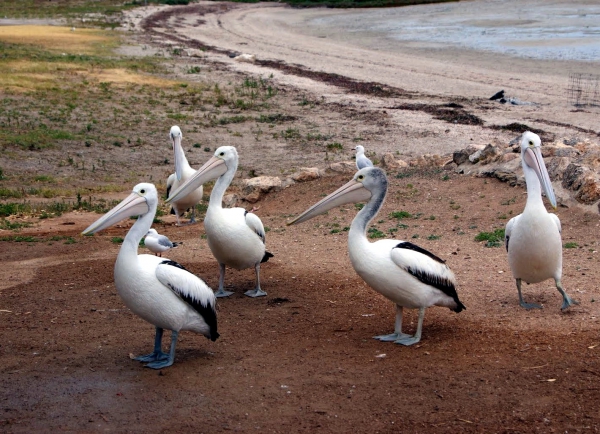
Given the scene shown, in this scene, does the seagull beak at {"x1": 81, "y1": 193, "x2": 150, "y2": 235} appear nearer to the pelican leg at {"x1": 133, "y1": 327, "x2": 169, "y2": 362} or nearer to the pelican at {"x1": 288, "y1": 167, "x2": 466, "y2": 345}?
the pelican leg at {"x1": 133, "y1": 327, "x2": 169, "y2": 362}

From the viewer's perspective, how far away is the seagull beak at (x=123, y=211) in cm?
555

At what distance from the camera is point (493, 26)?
142ft

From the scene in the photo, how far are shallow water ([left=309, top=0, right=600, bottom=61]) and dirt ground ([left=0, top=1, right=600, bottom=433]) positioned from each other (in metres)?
23.1

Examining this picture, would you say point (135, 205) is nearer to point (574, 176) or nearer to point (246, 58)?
point (574, 176)

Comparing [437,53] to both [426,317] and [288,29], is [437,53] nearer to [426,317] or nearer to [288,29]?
[288,29]

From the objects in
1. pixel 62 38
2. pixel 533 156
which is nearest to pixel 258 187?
pixel 533 156

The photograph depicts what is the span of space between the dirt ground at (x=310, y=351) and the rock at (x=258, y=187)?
91.7 inches

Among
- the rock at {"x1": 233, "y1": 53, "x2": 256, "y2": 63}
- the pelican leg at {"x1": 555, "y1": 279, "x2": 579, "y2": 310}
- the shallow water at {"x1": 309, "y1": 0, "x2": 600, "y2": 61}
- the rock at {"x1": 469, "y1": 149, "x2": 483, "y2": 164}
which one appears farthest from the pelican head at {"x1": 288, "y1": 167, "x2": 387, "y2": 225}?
the shallow water at {"x1": 309, "y1": 0, "x2": 600, "y2": 61}

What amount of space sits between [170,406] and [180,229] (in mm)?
5883

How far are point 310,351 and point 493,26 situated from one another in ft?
133

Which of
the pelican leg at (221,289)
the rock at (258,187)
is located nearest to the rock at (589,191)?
the pelican leg at (221,289)

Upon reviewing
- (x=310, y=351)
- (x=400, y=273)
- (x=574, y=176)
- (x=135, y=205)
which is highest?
(x=135, y=205)

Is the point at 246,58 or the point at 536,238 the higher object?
the point at 536,238

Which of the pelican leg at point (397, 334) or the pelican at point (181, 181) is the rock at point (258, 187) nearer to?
the pelican at point (181, 181)
